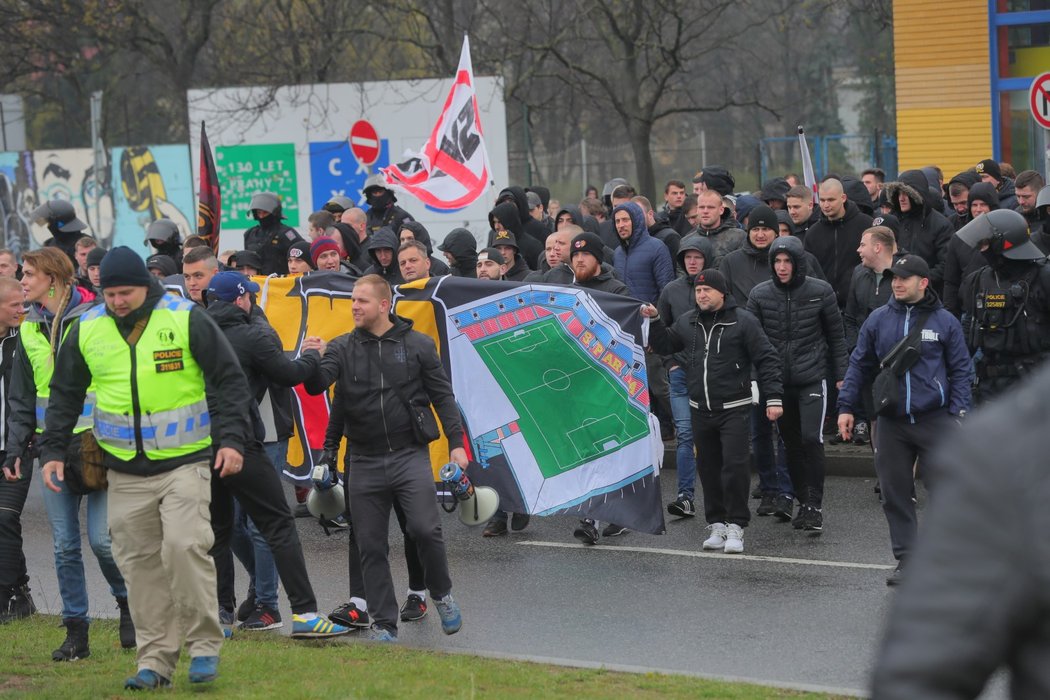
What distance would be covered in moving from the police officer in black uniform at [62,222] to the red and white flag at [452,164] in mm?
3159

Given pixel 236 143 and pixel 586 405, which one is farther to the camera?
pixel 236 143

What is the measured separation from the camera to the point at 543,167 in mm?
29109

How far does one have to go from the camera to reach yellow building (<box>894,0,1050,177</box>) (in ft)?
71.2

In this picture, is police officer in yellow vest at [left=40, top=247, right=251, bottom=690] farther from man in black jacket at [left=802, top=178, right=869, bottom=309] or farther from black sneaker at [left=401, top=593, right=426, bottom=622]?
man in black jacket at [left=802, top=178, right=869, bottom=309]

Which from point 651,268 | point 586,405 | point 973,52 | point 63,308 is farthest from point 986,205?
point 973,52

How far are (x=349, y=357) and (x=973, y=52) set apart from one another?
1684 cm

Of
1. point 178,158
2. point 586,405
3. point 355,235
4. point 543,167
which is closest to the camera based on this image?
point 586,405

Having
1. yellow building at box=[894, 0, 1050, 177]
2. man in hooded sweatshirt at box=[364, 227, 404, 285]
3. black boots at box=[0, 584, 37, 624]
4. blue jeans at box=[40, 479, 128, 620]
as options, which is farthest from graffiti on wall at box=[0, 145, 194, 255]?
blue jeans at box=[40, 479, 128, 620]

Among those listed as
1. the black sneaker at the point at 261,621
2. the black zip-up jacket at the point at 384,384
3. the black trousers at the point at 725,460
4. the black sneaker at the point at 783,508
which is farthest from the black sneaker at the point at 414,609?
the black sneaker at the point at 783,508

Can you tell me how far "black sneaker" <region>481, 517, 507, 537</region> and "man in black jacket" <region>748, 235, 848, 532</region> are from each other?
6.81 ft

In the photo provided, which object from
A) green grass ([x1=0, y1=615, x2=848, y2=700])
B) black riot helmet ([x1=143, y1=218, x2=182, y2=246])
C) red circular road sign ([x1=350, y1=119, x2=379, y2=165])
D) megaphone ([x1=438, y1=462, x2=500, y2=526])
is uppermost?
red circular road sign ([x1=350, y1=119, x2=379, y2=165])

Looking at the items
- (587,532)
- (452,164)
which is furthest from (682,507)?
(452,164)

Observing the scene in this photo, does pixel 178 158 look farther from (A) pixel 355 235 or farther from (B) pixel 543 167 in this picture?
(A) pixel 355 235

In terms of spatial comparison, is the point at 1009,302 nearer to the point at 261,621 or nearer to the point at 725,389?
the point at 725,389
